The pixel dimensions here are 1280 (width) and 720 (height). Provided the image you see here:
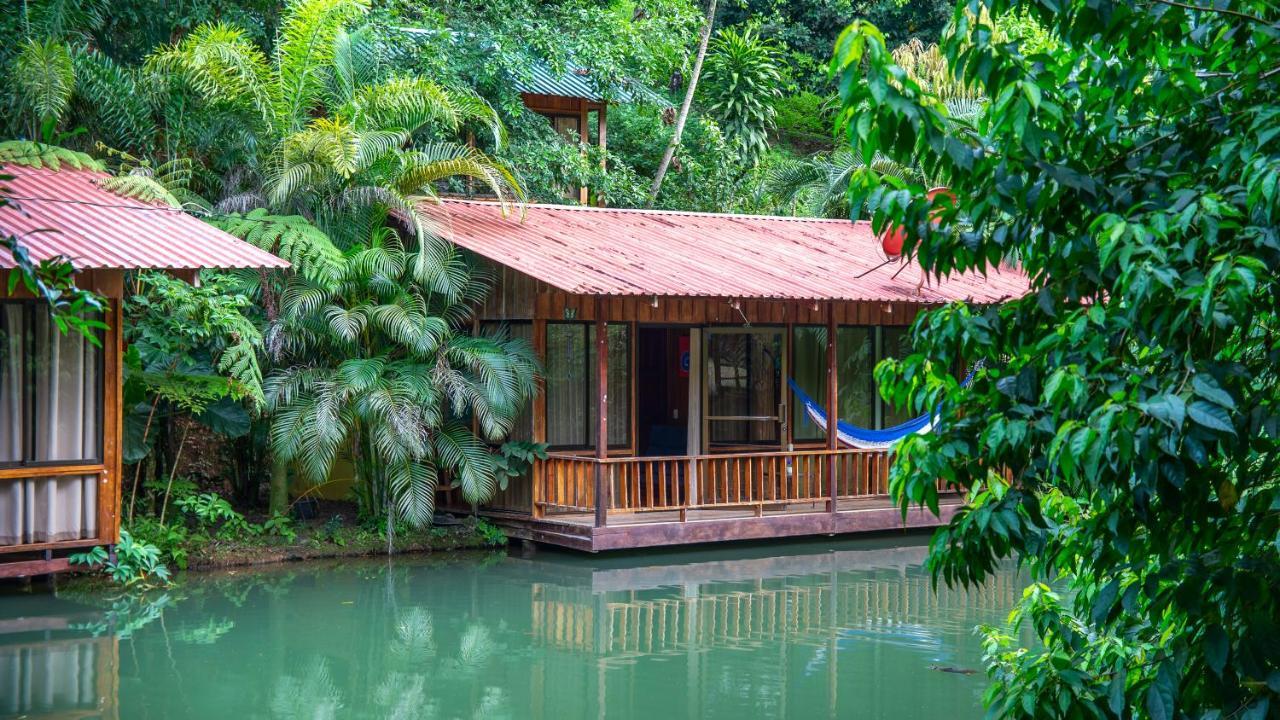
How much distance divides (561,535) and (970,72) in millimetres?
10058

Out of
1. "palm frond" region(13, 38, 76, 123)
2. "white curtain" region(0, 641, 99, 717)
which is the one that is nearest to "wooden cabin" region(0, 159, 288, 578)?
"palm frond" region(13, 38, 76, 123)

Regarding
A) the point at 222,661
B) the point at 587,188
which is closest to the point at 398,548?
the point at 222,661

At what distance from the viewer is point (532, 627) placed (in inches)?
382

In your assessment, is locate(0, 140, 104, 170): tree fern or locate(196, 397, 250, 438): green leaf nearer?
locate(0, 140, 104, 170): tree fern

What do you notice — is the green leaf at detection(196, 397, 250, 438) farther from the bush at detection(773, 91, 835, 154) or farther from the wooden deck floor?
the bush at detection(773, 91, 835, 154)

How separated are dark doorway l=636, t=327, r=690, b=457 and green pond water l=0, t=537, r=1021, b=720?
313cm

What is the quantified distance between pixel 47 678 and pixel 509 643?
9.38 ft

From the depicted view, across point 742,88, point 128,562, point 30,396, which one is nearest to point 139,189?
point 30,396

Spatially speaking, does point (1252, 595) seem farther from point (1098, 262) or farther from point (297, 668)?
point (297, 668)

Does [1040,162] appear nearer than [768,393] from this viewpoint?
Yes

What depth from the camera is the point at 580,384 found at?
1418cm

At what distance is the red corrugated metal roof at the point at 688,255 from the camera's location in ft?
41.7

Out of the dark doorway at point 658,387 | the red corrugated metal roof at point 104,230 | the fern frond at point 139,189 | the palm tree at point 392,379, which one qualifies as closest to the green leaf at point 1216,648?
the red corrugated metal roof at point 104,230

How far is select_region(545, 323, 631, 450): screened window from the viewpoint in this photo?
45.9 feet
